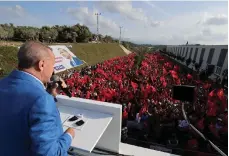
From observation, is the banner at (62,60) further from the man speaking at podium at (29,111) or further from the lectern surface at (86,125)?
the man speaking at podium at (29,111)

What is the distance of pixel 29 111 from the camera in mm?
1417

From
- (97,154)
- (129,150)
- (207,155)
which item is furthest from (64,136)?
(207,155)

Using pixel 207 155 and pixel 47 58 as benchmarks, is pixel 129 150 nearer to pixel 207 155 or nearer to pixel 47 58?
pixel 207 155

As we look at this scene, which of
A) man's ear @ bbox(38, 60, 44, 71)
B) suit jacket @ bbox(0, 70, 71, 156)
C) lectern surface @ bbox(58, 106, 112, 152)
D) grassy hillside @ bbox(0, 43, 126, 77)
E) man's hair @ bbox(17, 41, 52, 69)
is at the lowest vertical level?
grassy hillside @ bbox(0, 43, 126, 77)

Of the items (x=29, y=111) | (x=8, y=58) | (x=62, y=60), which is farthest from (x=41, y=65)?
(x=8, y=58)

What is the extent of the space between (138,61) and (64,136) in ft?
49.0

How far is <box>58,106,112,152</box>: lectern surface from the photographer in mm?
2039

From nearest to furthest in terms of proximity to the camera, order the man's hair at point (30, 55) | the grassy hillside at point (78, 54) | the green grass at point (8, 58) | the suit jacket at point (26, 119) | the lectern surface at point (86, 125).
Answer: the suit jacket at point (26, 119) < the man's hair at point (30, 55) < the lectern surface at point (86, 125) < the green grass at point (8, 58) < the grassy hillside at point (78, 54)

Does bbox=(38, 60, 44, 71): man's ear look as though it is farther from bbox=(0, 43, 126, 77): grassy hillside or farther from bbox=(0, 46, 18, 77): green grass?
bbox=(0, 46, 18, 77): green grass

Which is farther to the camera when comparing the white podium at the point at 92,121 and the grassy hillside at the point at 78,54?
the grassy hillside at the point at 78,54

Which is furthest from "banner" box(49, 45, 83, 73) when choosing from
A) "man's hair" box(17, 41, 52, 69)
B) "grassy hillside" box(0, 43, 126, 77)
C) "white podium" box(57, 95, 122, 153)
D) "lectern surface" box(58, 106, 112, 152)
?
"man's hair" box(17, 41, 52, 69)

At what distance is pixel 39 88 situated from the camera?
4.94 ft

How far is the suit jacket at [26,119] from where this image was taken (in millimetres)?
1413

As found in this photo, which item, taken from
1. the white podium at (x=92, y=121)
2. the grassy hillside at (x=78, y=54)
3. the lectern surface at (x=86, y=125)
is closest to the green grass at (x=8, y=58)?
the grassy hillside at (x=78, y=54)
